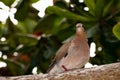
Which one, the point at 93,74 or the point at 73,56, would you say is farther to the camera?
the point at 73,56

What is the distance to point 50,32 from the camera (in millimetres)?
3250

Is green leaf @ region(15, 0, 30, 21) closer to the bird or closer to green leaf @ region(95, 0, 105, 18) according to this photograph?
green leaf @ region(95, 0, 105, 18)

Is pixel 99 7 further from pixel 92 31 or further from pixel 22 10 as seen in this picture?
pixel 22 10

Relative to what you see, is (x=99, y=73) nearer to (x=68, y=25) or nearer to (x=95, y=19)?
(x=95, y=19)

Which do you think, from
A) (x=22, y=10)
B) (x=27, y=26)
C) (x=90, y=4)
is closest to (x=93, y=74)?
Answer: (x=90, y=4)

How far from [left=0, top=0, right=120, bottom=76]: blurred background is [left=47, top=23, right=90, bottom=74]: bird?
20cm

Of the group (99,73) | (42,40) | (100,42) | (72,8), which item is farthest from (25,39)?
(99,73)

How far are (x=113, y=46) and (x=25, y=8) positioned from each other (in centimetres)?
56

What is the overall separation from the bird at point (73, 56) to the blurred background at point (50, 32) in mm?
197

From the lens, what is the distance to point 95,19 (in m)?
2.75

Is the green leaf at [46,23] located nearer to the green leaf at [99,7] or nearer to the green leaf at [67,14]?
the green leaf at [67,14]

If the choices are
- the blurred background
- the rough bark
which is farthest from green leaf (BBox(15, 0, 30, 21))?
the rough bark

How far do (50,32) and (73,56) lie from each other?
3.22 feet

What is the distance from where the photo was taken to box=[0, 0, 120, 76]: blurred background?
273cm
